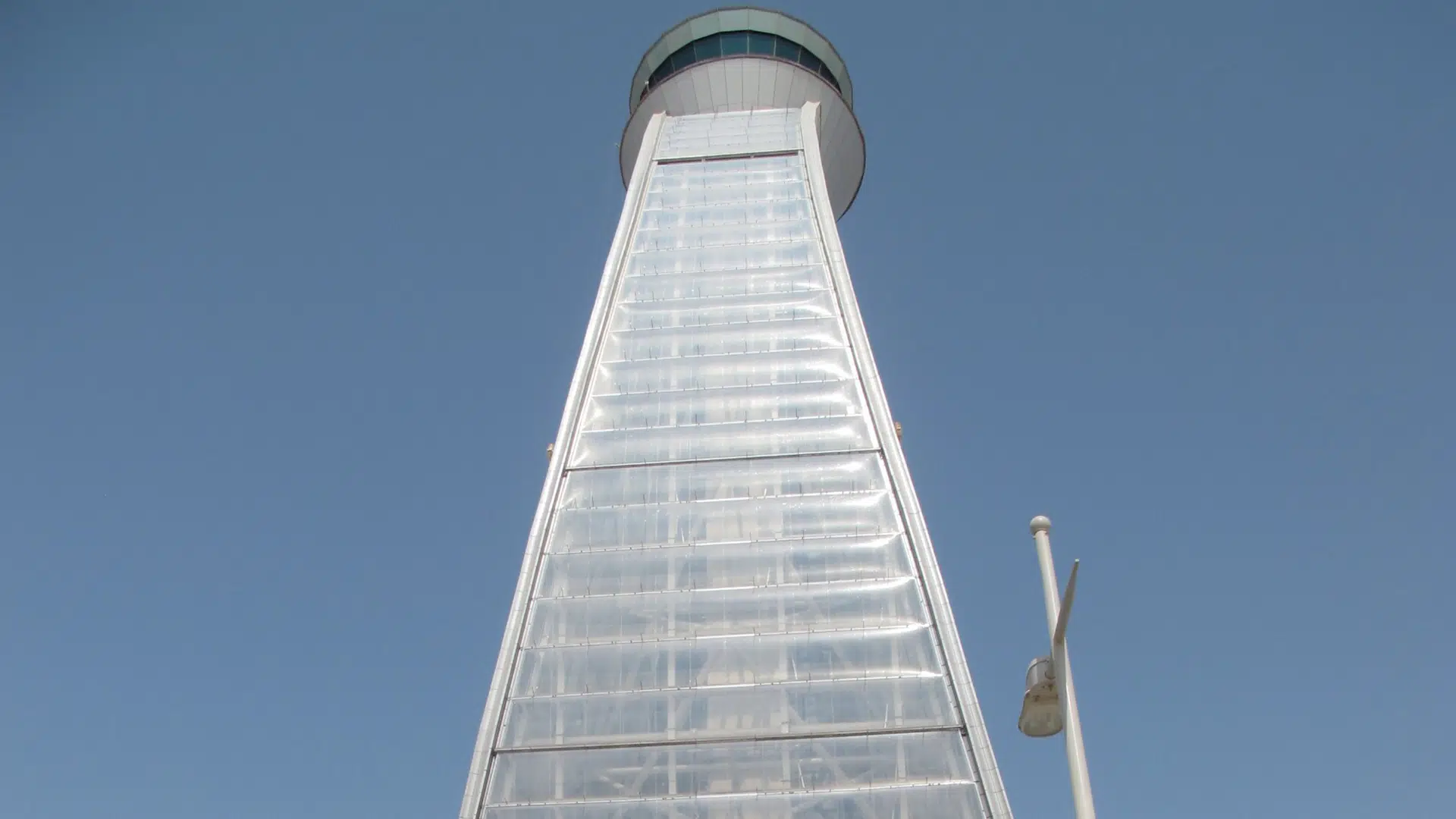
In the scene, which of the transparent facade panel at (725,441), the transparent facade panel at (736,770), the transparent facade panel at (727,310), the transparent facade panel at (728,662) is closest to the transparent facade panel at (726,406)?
the transparent facade panel at (725,441)

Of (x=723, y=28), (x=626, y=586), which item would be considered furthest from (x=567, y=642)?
(x=723, y=28)

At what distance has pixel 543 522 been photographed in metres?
31.3

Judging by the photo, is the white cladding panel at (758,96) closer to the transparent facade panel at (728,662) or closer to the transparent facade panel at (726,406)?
the transparent facade panel at (726,406)

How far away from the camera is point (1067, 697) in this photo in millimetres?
15688

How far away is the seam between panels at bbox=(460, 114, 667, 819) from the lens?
26516mm

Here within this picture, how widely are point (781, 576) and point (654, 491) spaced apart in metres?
4.31

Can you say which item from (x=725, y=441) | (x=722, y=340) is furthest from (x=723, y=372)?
(x=725, y=441)

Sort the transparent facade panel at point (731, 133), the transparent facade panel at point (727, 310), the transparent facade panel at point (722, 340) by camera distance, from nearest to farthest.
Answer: the transparent facade panel at point (722, 340)
the transparent facade panel at point (727, 310)
the transparent facade panel at point (731, 133)

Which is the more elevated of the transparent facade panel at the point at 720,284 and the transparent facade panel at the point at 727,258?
the transparent facade panel at the point at 727,258

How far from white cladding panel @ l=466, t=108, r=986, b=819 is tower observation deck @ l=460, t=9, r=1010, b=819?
0.17ft

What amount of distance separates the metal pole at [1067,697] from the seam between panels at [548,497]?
46.2 ft

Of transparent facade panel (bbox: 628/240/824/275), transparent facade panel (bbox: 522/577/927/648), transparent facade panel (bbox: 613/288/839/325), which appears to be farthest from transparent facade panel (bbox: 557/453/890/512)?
transparent facade panel (bbox: 628/240/824/275)

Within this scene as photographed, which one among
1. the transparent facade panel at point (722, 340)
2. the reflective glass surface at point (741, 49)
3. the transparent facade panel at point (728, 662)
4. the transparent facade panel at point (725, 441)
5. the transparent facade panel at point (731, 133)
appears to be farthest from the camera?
the reflective glass surface at point (741, 49)

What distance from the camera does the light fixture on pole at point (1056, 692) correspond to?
15273 mm
